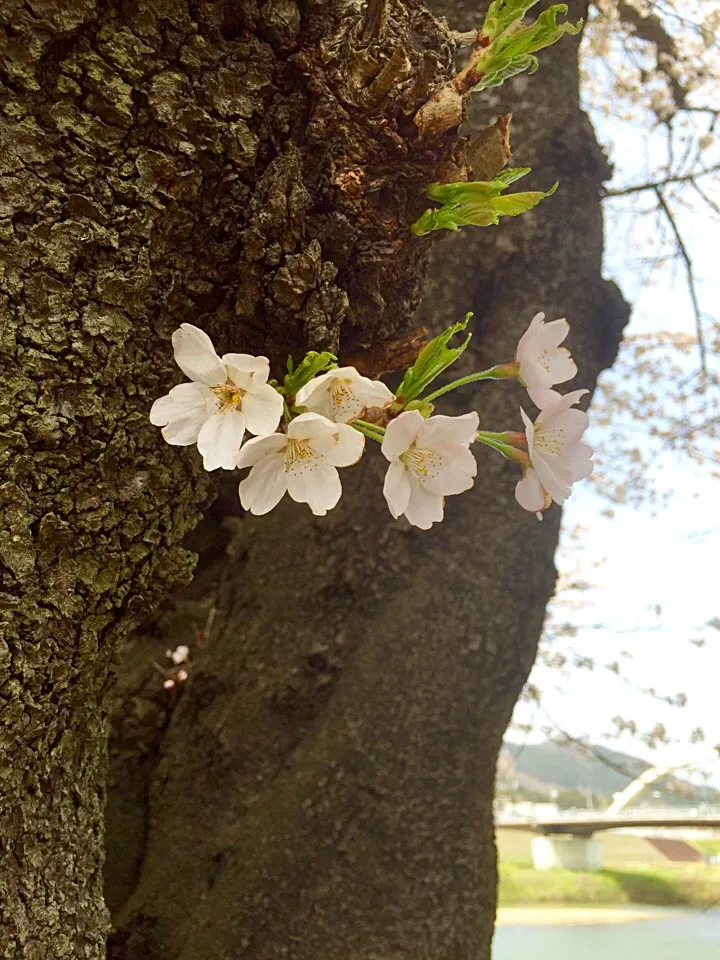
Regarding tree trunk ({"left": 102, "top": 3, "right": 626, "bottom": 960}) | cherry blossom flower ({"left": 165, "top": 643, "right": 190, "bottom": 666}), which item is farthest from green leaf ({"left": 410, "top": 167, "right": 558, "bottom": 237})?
cherry blossom flower ({"left": 165, "top": 643, "right": 190, "bottom": 666})

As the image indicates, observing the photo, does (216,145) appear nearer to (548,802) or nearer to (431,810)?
(431,810)

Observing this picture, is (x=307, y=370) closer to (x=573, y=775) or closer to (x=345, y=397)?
(x=345, y=397)

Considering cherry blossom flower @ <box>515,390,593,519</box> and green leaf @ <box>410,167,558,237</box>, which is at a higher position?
green leaf @ <box>410,167,558,237</box>

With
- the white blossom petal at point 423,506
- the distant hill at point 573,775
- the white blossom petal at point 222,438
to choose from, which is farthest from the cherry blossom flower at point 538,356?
the distant hill at point 573,775

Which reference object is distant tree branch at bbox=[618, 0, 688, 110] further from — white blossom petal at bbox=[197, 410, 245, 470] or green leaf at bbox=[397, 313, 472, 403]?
white blossom petal at bbox=[197, 410, 245, 470]

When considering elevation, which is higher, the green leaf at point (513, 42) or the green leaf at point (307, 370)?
the green leaf at point (513, 42)

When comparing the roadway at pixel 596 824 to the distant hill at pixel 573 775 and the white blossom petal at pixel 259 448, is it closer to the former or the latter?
the distant hill at pixel 573 775

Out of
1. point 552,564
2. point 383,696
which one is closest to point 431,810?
point 383,696

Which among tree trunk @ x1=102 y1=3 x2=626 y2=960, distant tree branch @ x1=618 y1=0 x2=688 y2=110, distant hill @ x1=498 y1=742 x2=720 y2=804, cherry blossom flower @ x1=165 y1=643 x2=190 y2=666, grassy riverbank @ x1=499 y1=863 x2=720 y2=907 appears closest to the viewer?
tree trunk @ x1=102 y1=3 x2=626 y2=960
